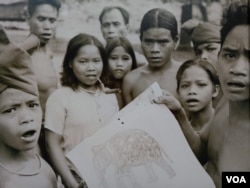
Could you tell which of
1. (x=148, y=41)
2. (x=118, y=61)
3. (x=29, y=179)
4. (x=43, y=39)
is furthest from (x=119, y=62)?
(x=29, y=179)

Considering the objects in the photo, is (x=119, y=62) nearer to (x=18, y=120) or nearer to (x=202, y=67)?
(x=202, y=67)

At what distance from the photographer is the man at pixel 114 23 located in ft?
10.5

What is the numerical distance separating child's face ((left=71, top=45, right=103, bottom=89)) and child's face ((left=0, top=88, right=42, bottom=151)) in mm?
345

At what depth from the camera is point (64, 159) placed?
122 inches

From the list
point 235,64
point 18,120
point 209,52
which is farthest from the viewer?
point 209,52

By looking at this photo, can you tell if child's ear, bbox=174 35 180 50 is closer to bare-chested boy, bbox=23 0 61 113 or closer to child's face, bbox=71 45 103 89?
child's face, bbox=71 45 103 89

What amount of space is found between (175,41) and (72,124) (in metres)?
0.88

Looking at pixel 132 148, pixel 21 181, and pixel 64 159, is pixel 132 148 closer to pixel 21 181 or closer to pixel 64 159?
pixel 64 159

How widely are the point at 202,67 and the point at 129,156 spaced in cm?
76

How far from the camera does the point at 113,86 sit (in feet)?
10.5

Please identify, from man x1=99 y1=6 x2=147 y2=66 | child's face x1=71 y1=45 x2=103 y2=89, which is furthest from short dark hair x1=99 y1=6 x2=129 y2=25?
child's face x1=71 y1=45 x2=103 y2=89

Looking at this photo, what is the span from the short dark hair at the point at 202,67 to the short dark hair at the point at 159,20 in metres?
0.21

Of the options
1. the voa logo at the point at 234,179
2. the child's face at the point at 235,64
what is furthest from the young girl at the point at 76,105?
the voa logo at the point at 234,179

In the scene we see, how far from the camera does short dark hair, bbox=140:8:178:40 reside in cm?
319
